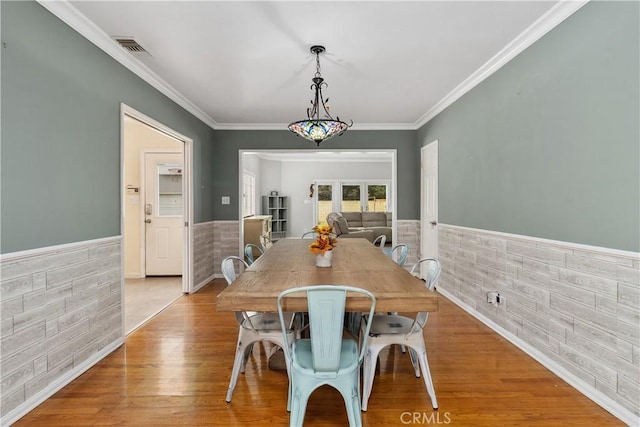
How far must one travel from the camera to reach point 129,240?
17.6ft

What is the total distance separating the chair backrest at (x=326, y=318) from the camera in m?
1.55

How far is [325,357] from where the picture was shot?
163cm

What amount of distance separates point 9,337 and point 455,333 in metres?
3.22

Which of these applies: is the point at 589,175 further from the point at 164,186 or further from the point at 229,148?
the point at 164,186

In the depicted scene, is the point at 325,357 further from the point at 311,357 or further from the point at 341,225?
the point at 341,225

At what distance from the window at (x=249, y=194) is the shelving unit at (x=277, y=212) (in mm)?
694

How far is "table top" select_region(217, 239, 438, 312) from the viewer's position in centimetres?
165

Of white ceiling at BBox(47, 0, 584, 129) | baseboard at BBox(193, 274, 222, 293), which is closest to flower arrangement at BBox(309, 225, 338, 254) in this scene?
white ceiling at BBox(47, 0, 584, 129)

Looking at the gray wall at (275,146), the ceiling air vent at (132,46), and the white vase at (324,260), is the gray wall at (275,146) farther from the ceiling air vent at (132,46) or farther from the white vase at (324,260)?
the white vase at (324,260)

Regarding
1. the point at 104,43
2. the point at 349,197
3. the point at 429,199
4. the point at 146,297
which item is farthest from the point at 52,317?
the point at 349,197

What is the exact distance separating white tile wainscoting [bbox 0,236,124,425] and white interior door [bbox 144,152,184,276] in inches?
103

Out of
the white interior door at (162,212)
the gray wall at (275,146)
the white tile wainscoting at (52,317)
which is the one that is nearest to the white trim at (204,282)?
the white interior door at (162,212)

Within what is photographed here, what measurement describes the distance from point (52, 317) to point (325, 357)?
5.90ft

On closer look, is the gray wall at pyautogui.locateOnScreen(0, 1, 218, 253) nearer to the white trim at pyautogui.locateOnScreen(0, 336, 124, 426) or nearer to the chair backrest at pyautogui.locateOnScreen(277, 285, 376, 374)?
the white trim at pyautogui.locateOnScreen(0, 336, 124, 426)
